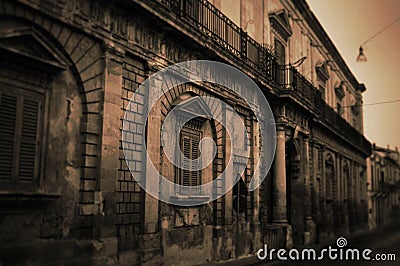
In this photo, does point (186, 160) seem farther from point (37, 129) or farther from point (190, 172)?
point (37, 129)

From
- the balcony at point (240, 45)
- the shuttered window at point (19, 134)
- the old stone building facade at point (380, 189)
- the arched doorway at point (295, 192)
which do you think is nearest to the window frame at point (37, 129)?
the shuttered window at point (19, 134)

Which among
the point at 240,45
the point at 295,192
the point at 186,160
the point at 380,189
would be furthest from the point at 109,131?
the point at 380,189

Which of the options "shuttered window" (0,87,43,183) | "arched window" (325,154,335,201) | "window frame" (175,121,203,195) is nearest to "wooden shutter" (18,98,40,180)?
"shuttered window" (0,87,43,183)

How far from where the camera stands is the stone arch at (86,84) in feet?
24.7

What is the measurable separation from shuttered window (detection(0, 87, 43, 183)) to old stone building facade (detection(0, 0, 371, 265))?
0.02 metres

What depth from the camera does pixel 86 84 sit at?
26.0 feet

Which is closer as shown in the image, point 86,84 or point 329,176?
point 86,84

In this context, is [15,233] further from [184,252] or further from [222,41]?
[222,41]

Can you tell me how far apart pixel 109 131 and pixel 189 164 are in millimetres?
3380

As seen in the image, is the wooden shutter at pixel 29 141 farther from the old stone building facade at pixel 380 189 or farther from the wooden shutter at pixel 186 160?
the old stone building facade at pixel 380 189

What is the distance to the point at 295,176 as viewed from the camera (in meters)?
18.3

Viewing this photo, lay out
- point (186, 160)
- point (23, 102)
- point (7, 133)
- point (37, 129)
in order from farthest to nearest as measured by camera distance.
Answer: point (186, 160) → point (37, 129) → point (23, 102) → point (7, 133)

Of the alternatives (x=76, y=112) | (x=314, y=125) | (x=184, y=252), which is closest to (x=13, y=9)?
Answer: (x=76, y=112)

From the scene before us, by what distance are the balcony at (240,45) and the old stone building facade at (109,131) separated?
Answer: 55 millimetres
